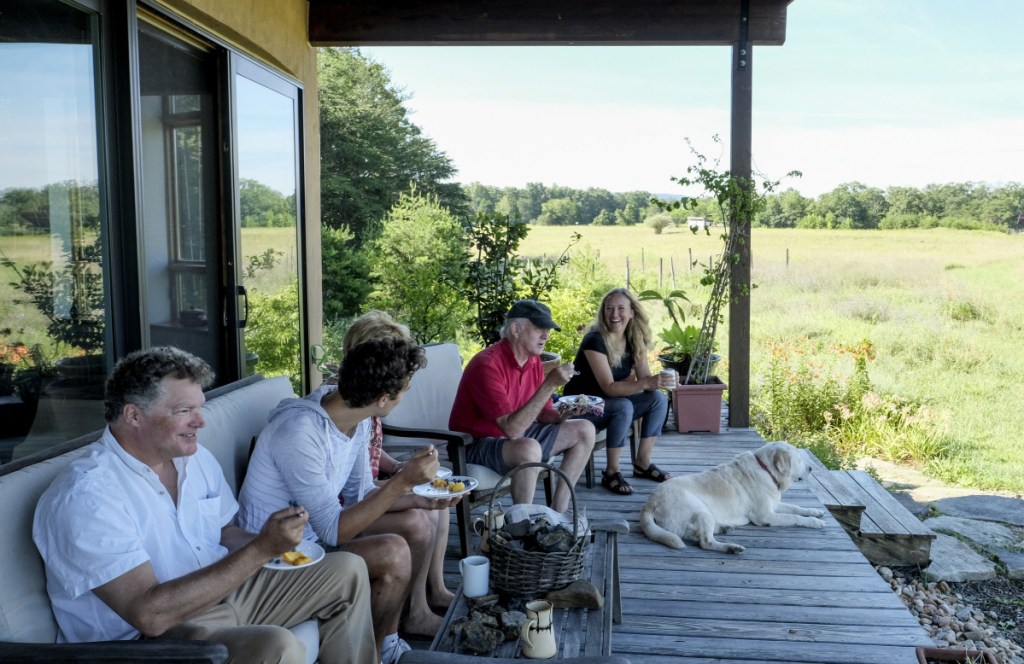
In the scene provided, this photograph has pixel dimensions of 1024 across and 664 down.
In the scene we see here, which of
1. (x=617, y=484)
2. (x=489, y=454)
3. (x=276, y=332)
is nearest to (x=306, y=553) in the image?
(x=489, y=454)

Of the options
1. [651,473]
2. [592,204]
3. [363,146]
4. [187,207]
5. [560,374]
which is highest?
[363,146]

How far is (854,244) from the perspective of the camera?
51.6ft

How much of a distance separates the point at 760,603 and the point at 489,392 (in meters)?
1.33

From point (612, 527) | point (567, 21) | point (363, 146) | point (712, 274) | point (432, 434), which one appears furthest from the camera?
point (363, 146)

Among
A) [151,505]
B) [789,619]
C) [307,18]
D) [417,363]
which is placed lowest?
[789,619]

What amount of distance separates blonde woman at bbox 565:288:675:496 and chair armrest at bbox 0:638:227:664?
2992 millimetres

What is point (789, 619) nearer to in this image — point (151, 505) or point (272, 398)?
point (272, 398)

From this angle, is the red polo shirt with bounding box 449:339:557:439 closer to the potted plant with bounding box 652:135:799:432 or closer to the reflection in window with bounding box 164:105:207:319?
the reflection in window with bounding box 164:105:207:319

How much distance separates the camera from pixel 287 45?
527cm

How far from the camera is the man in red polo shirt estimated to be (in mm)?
3537

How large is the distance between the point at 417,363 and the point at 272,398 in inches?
30.1

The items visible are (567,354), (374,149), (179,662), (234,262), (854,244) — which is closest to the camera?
(179,662)

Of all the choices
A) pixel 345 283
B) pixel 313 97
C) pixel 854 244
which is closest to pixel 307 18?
pixel 313 97

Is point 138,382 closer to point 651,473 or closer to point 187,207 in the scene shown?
point 187,207
